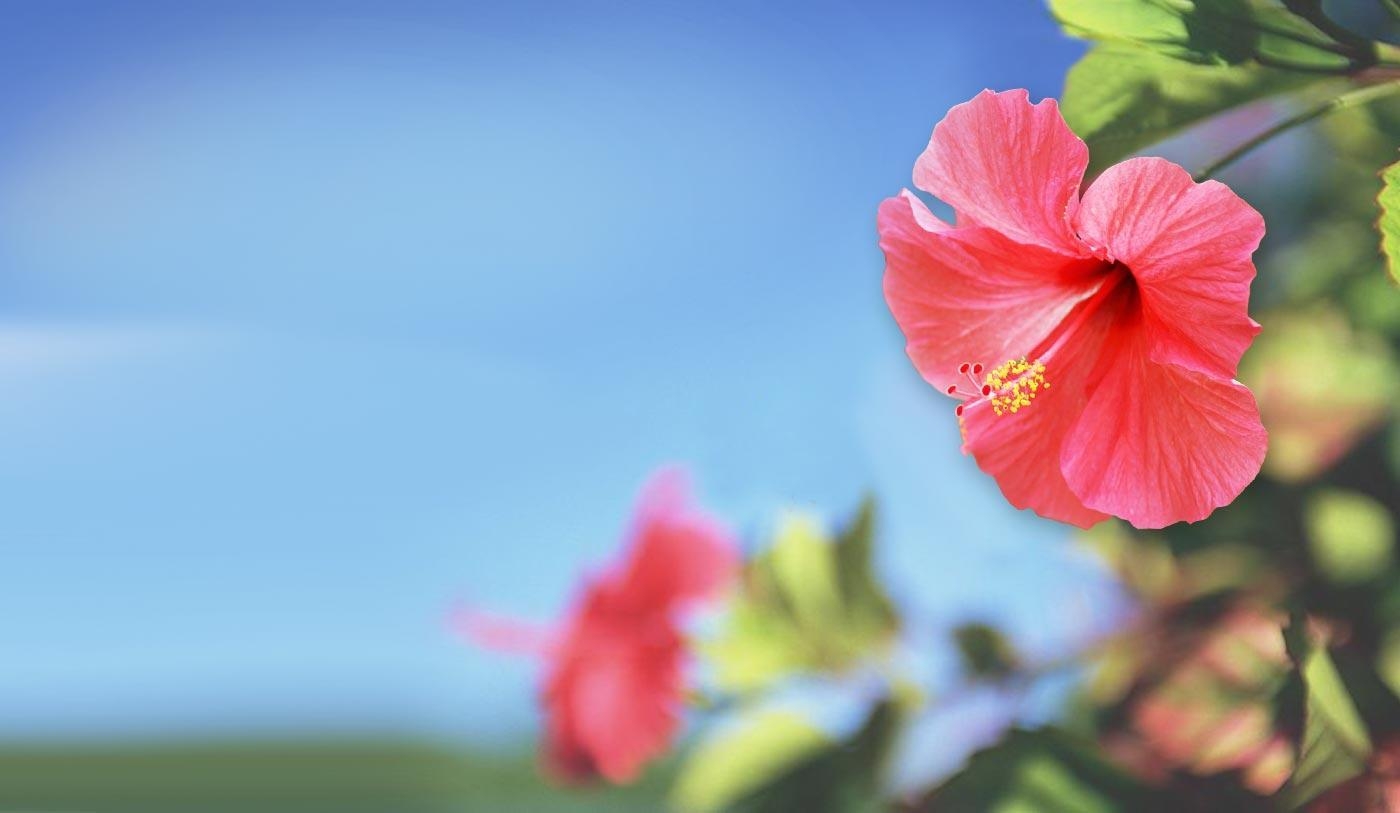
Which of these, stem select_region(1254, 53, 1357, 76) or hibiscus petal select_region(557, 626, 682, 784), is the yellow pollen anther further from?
hibiscus petal select_region(557, 626, 682, 784)

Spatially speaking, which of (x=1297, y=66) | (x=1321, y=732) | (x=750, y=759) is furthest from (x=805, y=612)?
(x=1297, y=66)

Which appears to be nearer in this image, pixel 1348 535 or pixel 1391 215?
pixel 1391 215

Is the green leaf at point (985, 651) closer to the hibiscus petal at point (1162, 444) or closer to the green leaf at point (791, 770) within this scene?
the green leaf at point (791, 770)

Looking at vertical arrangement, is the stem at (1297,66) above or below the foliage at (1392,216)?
above

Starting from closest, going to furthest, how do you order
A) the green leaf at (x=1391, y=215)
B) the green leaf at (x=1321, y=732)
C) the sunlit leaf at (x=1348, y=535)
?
the green leaf at (x=1391, y=215)
the green leaf at (x=1321, y=732)
the sunlit leaf at (x=1348, y=535)

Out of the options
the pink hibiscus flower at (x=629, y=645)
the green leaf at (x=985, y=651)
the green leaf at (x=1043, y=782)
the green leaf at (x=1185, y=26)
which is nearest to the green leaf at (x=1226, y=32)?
the green leaf at (x=1185, y=26)

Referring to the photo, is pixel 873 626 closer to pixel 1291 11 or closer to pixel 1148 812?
pixel 1148 812

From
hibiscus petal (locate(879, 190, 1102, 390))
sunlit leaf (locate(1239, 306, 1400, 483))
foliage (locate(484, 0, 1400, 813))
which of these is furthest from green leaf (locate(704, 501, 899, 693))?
hibiscus petal (locate(879, 190, 1102, 390))

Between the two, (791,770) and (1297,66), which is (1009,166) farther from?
(791,770)
